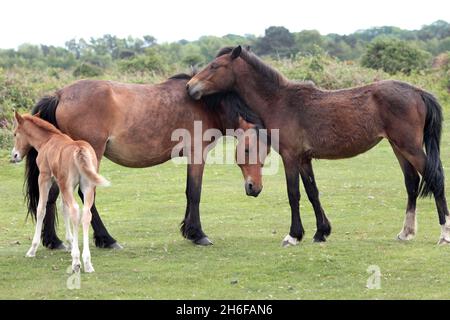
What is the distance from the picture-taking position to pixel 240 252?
10562mm

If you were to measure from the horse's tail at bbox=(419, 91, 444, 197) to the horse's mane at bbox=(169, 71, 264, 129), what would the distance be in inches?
83.1

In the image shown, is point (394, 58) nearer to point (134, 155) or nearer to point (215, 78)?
point (215, 78)

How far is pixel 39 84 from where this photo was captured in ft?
86.6

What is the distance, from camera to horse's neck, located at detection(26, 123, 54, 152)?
10.1m

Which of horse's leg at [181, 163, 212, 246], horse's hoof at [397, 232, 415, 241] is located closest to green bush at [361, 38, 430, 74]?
horse's hoof at [397, 232, 415, 241]

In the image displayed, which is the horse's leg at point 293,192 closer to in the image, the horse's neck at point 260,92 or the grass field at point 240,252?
the grass field at point 240,252

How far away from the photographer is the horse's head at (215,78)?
36.8 feet

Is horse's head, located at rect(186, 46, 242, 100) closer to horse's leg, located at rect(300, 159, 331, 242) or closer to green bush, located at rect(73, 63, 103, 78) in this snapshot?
horse's leg, located at rect(300, 159, 331, 242)

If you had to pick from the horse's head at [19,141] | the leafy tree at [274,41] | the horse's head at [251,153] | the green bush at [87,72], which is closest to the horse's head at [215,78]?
the horse's head at [251,153]

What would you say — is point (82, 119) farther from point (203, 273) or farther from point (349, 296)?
point (349, 296)

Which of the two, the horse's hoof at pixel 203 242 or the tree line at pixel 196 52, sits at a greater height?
the tree line at pixel 196 52

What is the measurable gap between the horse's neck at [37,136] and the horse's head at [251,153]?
8.35 feet

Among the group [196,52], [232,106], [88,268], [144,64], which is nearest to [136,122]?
[232,106]
